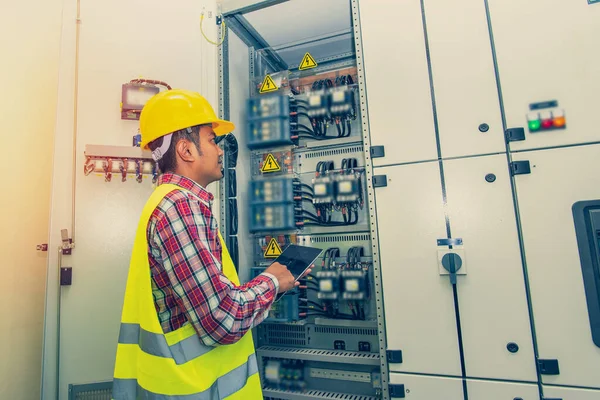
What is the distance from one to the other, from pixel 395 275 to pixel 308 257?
549mm

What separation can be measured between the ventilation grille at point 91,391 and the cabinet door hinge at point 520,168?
1998 mm

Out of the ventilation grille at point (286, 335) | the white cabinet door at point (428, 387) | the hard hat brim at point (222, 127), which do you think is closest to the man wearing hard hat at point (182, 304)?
the hard hat brim at point (222, 127)

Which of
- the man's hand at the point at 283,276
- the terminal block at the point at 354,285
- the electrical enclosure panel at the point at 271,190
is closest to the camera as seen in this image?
the man's hand at the point at 283,276

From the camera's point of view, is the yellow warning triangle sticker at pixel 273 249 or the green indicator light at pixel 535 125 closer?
the green indicator light at pixel 535 125

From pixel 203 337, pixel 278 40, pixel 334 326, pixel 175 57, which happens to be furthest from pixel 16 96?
pixel 334 326

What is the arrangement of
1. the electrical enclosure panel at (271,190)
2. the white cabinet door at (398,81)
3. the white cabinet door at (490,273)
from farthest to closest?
1. the electrical enclosure panel at (271,190)
2. the white cabinet door at (398,81)
3. the white cabinet door at (490,273)

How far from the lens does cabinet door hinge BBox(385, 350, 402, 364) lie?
1.47m

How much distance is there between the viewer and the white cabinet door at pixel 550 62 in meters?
1.35

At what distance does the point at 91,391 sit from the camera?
145 cm

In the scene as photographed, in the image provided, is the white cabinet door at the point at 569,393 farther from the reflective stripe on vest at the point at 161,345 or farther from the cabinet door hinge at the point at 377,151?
the reflective stripe on vest at the point at 161,345

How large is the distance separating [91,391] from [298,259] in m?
1.14

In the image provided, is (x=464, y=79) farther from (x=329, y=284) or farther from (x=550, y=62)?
(x=329, y=284)

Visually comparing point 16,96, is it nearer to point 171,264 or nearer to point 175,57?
point 175,57

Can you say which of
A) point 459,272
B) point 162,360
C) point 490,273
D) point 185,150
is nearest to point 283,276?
point 162,360
